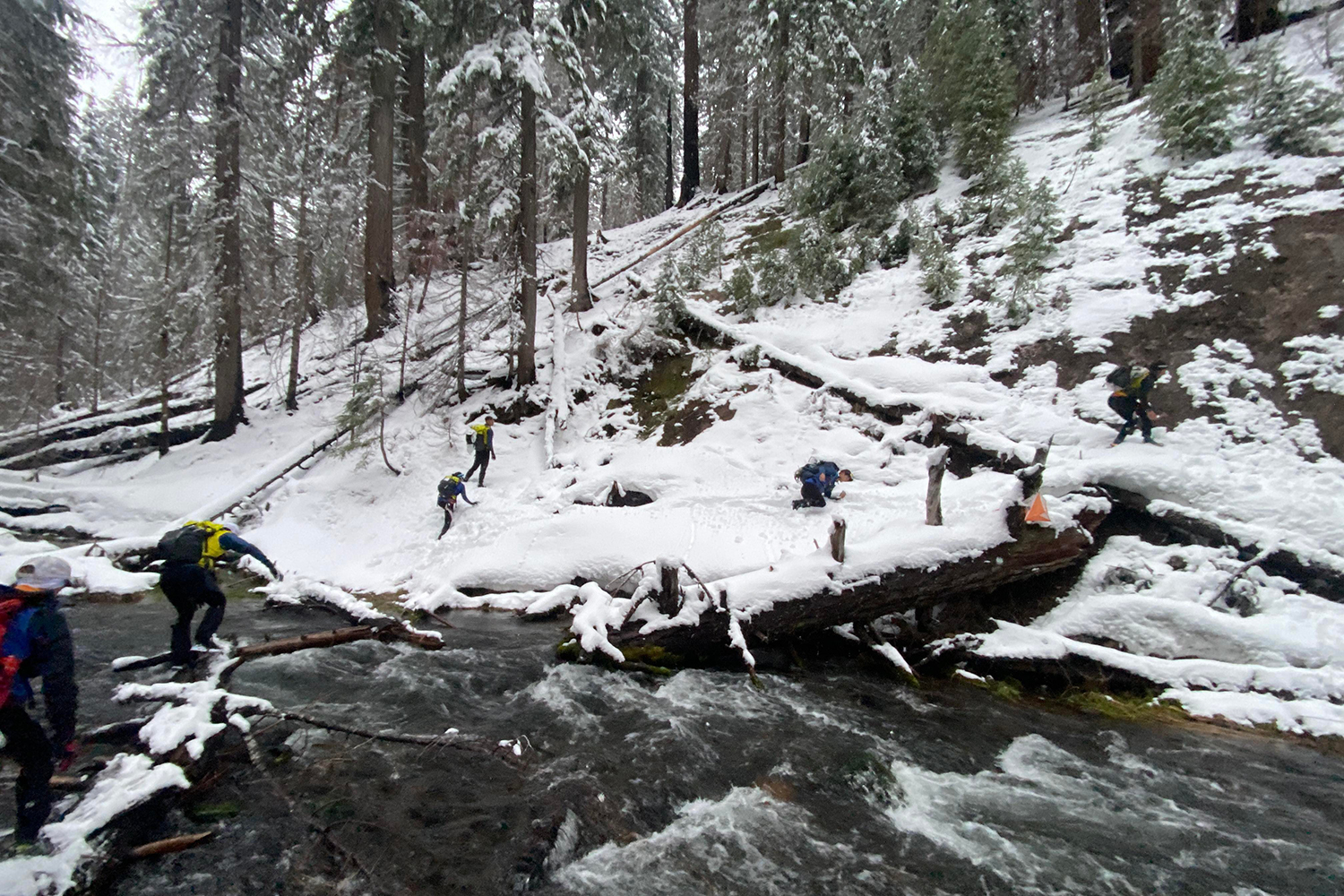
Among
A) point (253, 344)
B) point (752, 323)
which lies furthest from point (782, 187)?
point (253, 344)

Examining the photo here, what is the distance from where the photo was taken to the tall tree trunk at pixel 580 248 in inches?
712

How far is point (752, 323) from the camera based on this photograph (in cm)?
1599

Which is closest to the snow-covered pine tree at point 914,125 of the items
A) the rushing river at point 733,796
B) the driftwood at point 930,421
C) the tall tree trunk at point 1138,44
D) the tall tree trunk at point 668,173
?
the tall tree trunk at point 1138,44

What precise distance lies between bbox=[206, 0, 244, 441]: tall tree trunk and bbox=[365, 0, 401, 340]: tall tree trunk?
3.09 meters

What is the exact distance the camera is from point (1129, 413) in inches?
364

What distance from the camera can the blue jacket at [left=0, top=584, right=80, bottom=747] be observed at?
3955 millimetres

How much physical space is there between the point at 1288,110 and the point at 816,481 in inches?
494

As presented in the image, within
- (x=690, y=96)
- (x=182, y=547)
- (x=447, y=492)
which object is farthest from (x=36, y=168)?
(x=690, y=96)

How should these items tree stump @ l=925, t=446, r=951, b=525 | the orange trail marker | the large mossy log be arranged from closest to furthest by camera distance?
1. the large mossy log
2. the orange trail marker
3. tree stump @ l=925, t=446, r=951, b=525

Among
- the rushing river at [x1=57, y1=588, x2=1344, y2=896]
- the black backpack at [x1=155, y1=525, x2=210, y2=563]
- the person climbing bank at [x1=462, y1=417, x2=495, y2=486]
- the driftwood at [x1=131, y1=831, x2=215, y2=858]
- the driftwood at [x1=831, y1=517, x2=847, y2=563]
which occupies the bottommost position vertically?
the rushing river at [x1=57, y1=588, x2=1344, y2=896]

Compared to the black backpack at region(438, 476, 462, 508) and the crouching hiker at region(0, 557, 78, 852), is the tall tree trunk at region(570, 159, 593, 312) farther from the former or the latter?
the crouching hiker at region(0, 557, 78, 852)

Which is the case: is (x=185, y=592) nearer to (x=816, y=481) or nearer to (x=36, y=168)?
(x=816, y=481)

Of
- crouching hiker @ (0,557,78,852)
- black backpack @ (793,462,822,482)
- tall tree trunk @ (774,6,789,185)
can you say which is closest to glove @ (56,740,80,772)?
crouching hiker @ (0,557,78,852)

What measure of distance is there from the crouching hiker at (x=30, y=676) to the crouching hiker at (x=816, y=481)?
8.93 m
